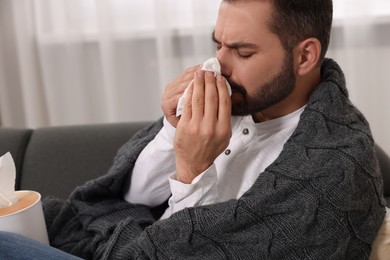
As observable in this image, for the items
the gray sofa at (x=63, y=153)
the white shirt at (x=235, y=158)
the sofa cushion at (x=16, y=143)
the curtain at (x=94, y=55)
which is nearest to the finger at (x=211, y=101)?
the white shirt at (x=235, y=158)

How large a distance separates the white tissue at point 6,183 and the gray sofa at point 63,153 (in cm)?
52

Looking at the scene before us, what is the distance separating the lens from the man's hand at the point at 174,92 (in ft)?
4.14

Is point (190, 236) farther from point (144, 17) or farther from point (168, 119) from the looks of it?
point (144, 17)

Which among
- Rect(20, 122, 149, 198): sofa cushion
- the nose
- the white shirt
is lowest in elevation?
Rect(20, 122, 149, 198): sofa cushion

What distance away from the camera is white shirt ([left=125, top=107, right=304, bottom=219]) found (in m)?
1.29

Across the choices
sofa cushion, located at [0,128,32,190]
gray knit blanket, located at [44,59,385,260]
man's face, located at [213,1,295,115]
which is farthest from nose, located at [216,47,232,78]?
sofa cushion, located at [0,128,32,190]

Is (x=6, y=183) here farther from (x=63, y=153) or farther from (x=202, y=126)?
(x=63, y=153)

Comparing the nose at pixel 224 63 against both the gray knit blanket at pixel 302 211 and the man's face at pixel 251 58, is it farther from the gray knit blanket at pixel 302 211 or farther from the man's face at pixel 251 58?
the gray knit blanket at pixel 302 211

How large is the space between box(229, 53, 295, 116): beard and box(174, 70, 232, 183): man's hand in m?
0.08

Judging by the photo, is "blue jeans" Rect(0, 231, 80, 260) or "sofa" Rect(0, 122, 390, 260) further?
"sofa" Rect(0, 122, 390, 260)

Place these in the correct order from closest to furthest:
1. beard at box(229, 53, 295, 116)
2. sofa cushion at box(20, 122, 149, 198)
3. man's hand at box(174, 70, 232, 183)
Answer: man's hand at box(174, 70, 232, 183) < beard at box(229, 53, 295, 116) < sofa cushion at box(20, 122, 149, 198)

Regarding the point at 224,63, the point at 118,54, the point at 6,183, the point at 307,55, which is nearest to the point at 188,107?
the point at 224,63

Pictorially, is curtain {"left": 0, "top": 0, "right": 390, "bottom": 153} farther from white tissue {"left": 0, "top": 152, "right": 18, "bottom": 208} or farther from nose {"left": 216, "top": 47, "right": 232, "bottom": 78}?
white tissue {"left": 0, "top": 152, "right": 18, "bottom": 208}

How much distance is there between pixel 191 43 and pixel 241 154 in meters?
1.03
